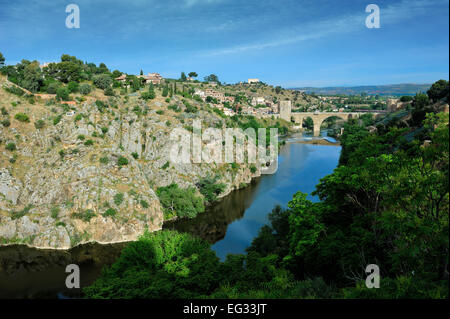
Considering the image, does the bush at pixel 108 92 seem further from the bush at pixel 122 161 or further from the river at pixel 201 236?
the river at pixel 201 236

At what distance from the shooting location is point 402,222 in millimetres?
8133

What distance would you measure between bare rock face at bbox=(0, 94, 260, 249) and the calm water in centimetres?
351

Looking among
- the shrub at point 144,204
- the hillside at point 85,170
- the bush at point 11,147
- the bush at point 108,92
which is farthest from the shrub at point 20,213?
the bush at point 108,92

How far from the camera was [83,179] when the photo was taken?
100ft

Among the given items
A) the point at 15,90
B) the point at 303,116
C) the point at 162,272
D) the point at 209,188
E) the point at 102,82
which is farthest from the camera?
the point at 303,116

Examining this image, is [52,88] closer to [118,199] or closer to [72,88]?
[72,88]

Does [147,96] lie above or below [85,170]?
above

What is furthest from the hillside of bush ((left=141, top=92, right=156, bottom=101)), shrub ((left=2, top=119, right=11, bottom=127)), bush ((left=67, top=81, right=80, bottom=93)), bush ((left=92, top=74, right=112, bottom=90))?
bush ((left=92, top=74, right=112, bottom=90))

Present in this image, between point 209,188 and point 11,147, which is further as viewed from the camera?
point 209,188

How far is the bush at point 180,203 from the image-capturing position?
1278 inches

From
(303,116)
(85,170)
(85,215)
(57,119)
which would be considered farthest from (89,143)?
(303,116)

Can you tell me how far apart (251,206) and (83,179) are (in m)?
19.3
